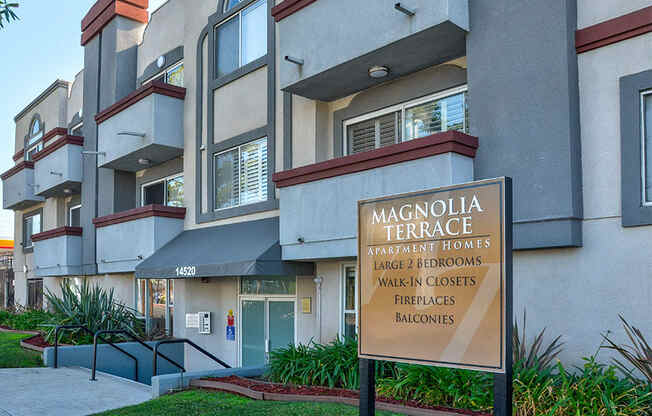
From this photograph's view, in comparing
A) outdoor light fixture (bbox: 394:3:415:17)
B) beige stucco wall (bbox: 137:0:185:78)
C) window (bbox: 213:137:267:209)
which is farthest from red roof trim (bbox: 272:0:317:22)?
beige stucco wall (bbox: 137:0:185:78)

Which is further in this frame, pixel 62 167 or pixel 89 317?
pixel 62 167

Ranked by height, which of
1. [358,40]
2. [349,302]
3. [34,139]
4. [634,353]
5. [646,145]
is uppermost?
[34,139]

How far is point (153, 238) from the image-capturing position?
51.6ft

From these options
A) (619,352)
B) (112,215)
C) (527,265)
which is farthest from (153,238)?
(619,352)

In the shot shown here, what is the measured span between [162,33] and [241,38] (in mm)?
5010

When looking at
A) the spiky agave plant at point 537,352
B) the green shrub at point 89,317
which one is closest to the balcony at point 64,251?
the green shrub at point 89,317

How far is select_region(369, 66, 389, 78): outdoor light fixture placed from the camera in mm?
10789

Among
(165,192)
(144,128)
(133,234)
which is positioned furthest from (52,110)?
(133,234)

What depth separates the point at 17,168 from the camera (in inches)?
1065

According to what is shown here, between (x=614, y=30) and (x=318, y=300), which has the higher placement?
(x=614, y=30)

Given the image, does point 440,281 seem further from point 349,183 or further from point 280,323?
point 280,323

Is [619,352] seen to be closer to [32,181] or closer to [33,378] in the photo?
[33,378]

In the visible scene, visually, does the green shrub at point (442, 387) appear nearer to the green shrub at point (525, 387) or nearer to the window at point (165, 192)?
the green shrub at point (525, 387)

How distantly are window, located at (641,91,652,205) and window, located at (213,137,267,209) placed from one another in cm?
809
